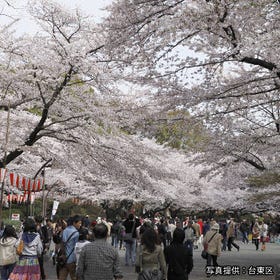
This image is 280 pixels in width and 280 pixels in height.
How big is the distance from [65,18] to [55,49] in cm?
108

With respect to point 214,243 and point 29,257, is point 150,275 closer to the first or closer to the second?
point 29,257

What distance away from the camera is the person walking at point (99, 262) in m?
5.44

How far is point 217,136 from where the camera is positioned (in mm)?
15109

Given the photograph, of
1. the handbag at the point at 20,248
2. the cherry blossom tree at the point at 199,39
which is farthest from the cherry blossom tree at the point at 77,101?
the handbag at the point at 20,248

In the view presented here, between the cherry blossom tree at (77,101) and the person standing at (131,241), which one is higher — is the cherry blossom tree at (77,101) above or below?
above

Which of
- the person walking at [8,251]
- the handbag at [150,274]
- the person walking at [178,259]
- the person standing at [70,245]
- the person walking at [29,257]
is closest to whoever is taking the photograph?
the handbag at [150,274]

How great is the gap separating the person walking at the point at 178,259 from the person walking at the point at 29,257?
2406mm

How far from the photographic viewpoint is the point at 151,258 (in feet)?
21.7

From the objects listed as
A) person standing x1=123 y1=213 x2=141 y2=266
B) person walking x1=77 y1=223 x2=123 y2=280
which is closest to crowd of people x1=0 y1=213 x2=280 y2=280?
person walking x1=77 y1=223 x2=123 y2=280

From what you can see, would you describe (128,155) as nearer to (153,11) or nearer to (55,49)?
(55,49)

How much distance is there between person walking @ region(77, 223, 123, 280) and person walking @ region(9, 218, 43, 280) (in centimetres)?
275

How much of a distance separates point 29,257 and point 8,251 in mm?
845

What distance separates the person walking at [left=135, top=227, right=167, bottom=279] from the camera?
260 inches

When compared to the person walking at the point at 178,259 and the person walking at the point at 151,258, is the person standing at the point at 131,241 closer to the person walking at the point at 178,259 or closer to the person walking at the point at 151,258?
the person walking at the point at 178,259
